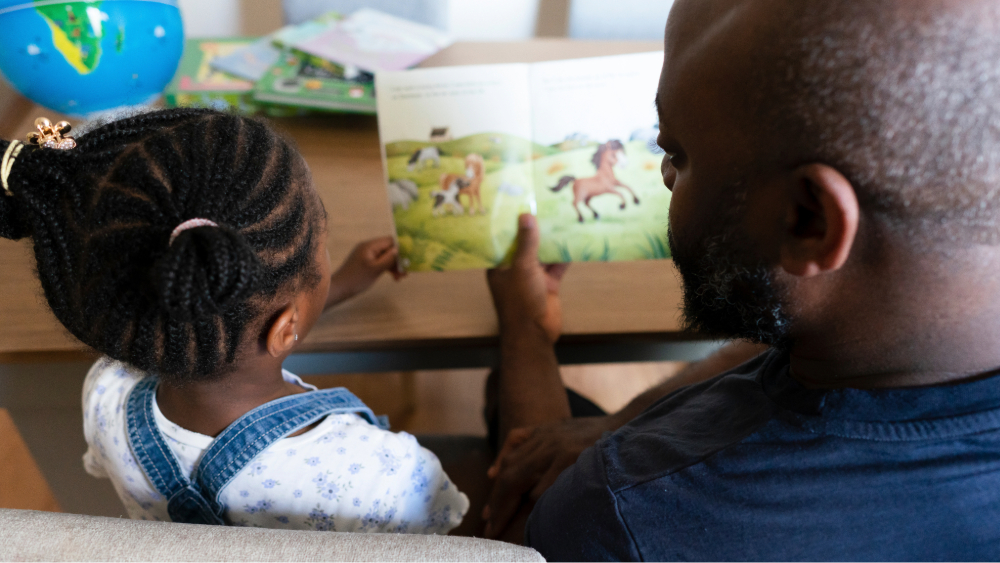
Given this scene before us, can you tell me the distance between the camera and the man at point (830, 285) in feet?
1.17

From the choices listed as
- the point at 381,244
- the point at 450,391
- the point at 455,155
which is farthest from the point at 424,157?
the point at 450,391

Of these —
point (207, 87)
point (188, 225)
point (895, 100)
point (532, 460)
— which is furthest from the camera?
point (207, 87)

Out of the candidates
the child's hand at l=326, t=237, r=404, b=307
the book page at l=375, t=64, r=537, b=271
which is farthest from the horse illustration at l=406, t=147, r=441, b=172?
the child's hand at l=326, t=237, r=404, b=307

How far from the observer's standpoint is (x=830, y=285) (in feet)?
1.45

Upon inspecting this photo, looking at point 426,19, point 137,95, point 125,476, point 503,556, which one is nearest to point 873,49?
point 503,556

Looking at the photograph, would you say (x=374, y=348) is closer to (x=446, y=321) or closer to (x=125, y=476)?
(x=446, y=321)

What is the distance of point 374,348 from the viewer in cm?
86

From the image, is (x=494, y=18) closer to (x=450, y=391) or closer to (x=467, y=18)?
(x=467, y=18)

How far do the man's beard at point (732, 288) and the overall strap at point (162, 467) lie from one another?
56 cm

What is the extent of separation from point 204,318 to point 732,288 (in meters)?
0.44

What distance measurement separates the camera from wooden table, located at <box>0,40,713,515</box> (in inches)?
32.9

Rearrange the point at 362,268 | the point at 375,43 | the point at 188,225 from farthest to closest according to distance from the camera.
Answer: the point at 375,43 < the point at 362,268 < the point at 188,225

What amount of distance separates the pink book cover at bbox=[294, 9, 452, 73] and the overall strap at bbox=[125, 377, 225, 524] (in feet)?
2.67

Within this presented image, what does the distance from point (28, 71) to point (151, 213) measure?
720 mm
